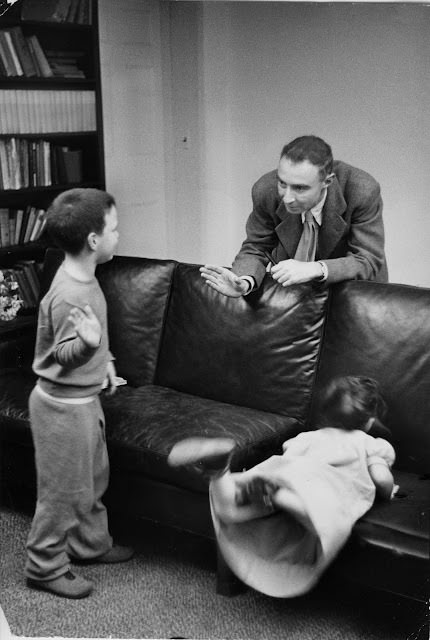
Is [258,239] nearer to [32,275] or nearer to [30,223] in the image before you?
[32,275]

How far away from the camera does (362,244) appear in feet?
6.86

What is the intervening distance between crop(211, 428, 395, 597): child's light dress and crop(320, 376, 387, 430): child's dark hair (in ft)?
0.08

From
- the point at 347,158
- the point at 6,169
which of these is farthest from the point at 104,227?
the point at 347,158

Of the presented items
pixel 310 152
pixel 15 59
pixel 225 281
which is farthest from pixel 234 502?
pixel 15 59

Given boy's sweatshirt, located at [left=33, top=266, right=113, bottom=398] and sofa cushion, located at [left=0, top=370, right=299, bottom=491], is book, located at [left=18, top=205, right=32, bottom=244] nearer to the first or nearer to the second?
sofa cushion, located at [left=0, top=370, right=299, bottom=491]

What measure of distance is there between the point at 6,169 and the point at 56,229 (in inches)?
45.2

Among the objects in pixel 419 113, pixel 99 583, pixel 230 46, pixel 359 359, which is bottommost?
pixel 99 583

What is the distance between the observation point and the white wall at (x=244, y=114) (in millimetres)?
2674

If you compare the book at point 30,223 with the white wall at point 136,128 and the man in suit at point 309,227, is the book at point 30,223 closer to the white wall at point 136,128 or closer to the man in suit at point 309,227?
the white wall at point 136,128

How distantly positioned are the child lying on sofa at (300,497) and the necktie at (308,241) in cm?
44

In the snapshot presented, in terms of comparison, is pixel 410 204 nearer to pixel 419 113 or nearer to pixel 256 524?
pixel 419 113

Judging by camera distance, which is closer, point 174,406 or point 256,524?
point 256,524

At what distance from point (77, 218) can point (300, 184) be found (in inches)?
22.7

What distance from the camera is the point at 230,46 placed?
286 centimetres
